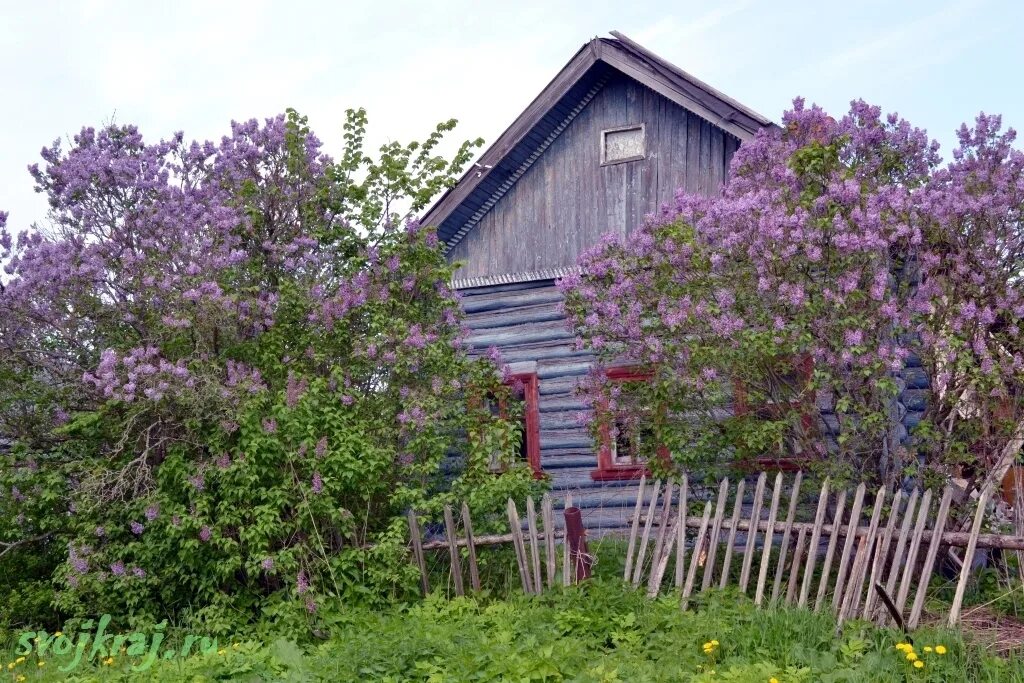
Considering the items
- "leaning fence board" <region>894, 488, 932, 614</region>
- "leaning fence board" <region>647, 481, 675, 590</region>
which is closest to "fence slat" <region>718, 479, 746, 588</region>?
"leaning fence board" <region>647, 481, 675, 590</region>

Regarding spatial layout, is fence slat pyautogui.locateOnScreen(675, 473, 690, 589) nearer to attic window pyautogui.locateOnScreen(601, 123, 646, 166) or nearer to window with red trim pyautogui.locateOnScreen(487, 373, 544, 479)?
window with red trim pyautogui.locateOnScreen(487, 373, 544, 479)

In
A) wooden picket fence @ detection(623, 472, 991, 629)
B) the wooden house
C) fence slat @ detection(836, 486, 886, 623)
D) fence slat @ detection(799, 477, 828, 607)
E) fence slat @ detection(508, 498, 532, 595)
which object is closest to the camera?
wooden picket fence @ detection(623, 472, 991, 629)

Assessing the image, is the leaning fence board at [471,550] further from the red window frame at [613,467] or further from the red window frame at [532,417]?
the red window frame at [532,417]

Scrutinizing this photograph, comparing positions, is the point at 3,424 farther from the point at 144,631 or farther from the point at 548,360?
the point at 548,360

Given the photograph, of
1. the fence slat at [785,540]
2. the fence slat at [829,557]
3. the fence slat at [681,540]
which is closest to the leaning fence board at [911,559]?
the fence slat at [829,557]

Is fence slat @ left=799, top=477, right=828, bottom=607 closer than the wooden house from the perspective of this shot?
Yes

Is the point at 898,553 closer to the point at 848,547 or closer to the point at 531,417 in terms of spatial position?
the point at 848,547

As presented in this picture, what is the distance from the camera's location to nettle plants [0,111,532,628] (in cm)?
969

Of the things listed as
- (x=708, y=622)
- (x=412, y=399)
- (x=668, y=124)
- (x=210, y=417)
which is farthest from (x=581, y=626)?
(x=668, y=124)

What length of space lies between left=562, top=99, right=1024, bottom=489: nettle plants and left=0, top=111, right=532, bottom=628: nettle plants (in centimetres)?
197

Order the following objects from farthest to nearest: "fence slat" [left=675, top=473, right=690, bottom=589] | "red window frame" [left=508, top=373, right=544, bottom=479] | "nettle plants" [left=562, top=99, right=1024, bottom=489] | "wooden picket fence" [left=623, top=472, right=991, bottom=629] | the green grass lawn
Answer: "red window frame" [left=508, top=373, right=544, bottom=479] → "nettle plants" [left=562, top=99, right=1024, bottom=489] → "fence slat" [left=675, top=473, right=690, bottom=589] → "wooden picket fence" [left=623, top=472, right=991, bottom=629] → the green grass lawn

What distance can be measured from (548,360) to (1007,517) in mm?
5616

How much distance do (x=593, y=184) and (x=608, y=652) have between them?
23.9 ft

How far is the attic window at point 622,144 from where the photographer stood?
1298 cm
